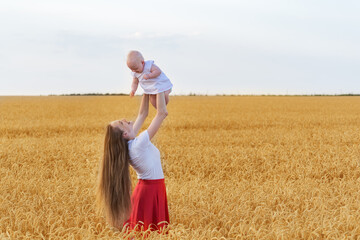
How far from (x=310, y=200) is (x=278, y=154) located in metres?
4.11

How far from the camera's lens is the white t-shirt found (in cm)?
376

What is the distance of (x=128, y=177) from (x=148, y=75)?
1.04 m

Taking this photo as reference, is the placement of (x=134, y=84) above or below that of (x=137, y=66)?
below

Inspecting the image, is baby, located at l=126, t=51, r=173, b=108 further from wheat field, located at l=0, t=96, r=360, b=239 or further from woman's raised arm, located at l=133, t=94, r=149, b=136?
wheat field, located at l=0, t=96, r=360, b=239

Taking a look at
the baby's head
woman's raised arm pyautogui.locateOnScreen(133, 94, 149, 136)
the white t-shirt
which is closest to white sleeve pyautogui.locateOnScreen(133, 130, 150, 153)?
the white t-shirt

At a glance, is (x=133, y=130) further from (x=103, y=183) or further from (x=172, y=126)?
(x=172, y=126)

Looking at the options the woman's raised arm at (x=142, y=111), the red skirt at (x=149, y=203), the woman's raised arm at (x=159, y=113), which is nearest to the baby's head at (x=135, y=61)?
the woman's raised arm at (x=159, y=113)

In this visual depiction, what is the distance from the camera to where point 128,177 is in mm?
3932

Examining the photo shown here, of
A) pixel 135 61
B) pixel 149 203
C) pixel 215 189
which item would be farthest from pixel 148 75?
pixel 215 189

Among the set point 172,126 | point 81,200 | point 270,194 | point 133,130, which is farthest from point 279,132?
point 133,130

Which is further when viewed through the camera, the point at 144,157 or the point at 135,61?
the point at 144,157

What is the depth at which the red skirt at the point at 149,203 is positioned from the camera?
12.9 ft

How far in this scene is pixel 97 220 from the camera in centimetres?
A: 464

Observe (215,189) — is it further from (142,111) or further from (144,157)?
(144,157)
